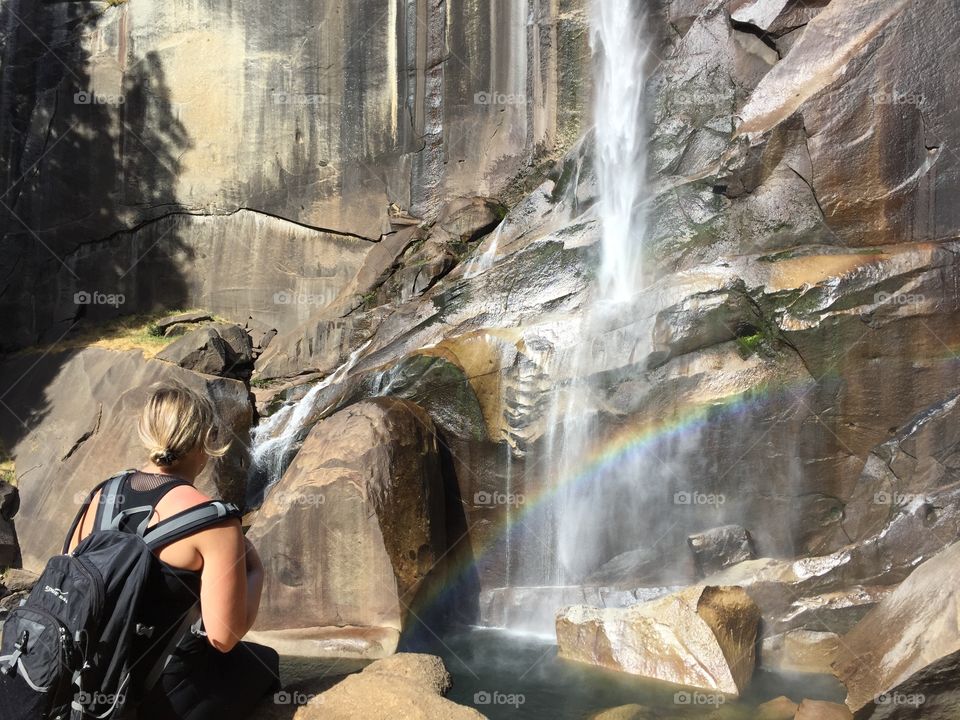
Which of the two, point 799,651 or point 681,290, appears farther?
point 681,290

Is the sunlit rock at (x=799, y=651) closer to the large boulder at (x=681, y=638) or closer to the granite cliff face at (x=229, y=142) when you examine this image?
the large boulder at (x=681, y=638)

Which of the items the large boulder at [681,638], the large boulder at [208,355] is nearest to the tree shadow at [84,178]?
the large boulder at [208,355]

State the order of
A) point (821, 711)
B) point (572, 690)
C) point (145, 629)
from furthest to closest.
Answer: point (572, 690) → point (821, 711) → point (145, 629)

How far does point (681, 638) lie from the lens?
5633mm

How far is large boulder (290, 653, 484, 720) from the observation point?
2814 millimetres

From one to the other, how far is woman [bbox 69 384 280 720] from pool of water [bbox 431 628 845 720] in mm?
3135

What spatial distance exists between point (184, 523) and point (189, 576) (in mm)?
144

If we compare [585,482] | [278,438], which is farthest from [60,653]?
[278,438]

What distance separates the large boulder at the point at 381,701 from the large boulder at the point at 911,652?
2624mm

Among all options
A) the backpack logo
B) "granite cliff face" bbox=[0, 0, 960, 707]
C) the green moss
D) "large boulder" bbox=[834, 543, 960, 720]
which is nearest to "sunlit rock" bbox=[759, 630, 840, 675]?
"granite cliff face" bbox=[0, 0, 960, 707]

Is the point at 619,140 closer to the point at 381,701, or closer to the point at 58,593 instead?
the point at 381,701

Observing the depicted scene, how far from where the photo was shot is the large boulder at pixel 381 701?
281 centimetres

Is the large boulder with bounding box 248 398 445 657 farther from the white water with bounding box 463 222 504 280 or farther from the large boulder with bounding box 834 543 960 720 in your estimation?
the white water with bounding box 463 222 504 280

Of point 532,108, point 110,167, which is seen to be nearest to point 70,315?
point 110,167
